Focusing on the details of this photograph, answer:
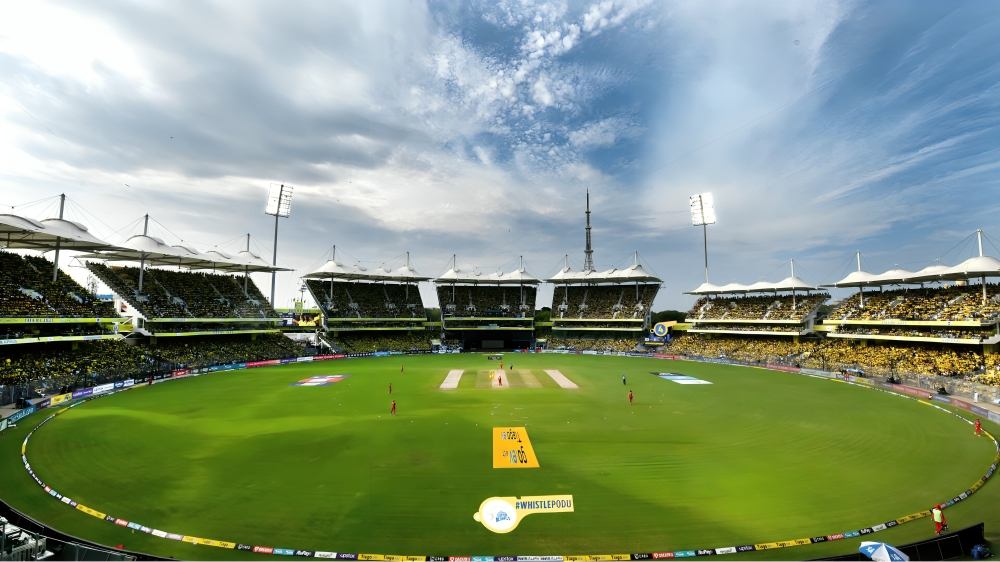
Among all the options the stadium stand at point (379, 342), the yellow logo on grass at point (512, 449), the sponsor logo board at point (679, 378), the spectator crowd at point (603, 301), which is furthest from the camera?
the spectator crowd at point (603, 301)

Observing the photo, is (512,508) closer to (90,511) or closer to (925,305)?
(90,511)

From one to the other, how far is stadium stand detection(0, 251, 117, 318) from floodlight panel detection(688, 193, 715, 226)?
79583mm

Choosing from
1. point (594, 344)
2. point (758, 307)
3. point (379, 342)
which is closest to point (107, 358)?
point (379, 342)

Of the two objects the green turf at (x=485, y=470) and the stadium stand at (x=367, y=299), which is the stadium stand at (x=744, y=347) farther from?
the stadium stand at (x=367, y=299)

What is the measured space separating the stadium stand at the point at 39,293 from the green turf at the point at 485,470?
1171 centimetres

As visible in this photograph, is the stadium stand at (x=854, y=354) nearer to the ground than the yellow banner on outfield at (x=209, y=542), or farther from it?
farther from it

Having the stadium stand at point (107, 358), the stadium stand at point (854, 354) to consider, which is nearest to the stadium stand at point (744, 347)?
the stadium stand at point (854, 354)

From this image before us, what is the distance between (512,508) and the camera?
14109 millimetres

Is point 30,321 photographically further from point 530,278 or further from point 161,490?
point 530,278

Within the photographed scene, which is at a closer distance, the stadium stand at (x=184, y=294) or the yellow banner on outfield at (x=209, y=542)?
the yellow banner on outfield at (x=209, y=542)

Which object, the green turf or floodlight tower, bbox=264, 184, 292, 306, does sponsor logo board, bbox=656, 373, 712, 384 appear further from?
floodlight tower, bbox=264, 184, 292, 306

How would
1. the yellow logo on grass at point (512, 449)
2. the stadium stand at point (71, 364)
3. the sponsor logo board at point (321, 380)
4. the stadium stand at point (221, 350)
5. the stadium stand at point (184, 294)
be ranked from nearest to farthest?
1. the yellow logo on grass at point (512, 449)
2. the stadium stand at point (71, 364)
3. the sponsor logo board at point (321, 380)
4. the stadium stand at point (221, 350)
5. the stadium stand at point (184, 294)

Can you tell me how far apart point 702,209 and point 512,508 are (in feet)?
234

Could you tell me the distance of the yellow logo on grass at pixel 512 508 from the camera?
43.4 feet
